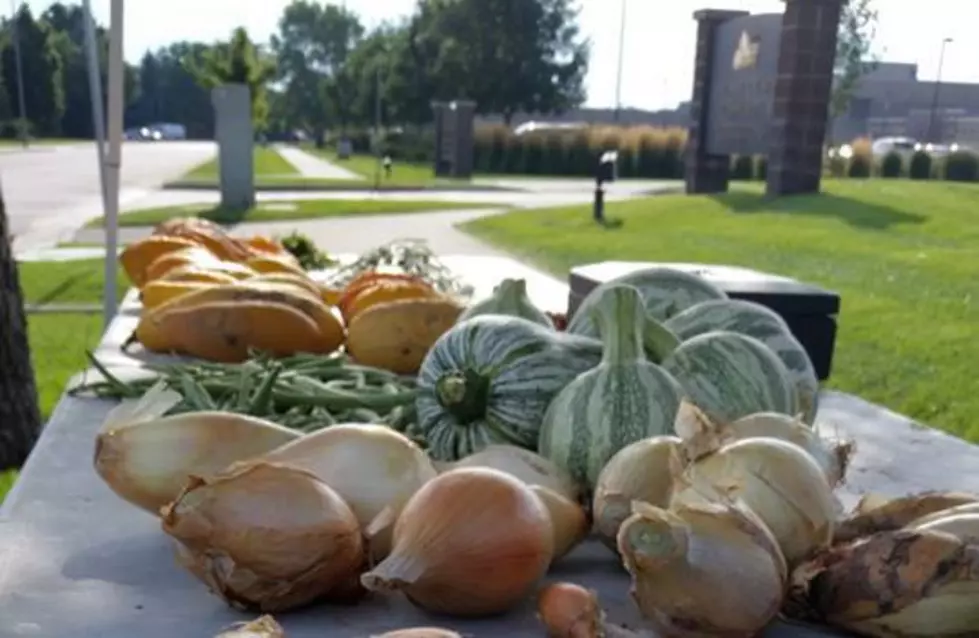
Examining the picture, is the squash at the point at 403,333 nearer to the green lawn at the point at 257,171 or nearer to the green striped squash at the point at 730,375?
the green striped squash at the point at 730,375

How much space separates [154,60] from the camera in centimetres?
9275

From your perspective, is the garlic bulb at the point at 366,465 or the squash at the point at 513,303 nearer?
the garlic bulb at the point at 366,465

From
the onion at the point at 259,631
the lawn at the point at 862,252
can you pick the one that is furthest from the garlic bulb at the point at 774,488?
the lawn at the point at 862,252

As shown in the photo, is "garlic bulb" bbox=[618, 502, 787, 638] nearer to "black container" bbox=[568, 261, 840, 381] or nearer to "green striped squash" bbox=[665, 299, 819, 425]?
"green striped squash" bbox=[665, 299, 819, 425]

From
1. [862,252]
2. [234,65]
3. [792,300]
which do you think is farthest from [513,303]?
[234,65]

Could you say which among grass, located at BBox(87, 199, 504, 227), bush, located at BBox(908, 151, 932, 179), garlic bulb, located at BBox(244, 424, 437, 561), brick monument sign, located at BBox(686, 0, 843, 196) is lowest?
grass, located at BBox(87, 199, 504, 227)

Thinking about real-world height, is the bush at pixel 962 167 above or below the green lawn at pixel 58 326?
above

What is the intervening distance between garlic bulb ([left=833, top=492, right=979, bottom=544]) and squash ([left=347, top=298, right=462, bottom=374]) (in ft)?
5.28

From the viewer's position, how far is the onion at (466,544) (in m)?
1.38

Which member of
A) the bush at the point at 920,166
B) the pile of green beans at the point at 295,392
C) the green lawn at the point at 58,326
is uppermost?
the pile of green beans at the point at 295,392

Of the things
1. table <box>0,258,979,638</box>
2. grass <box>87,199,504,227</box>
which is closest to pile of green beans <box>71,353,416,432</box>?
table <box>0,258,979,638</box>

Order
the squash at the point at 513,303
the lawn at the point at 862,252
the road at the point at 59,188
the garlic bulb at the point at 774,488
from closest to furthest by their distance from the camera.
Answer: the garlic bulb at the point at 774,488 → the squash at the point at 513,303 → the lawn at the point at 862,252 → the road at the point at 59,188

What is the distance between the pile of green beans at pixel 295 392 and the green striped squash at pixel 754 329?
0.60 meters

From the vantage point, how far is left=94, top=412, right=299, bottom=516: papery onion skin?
176 cm
